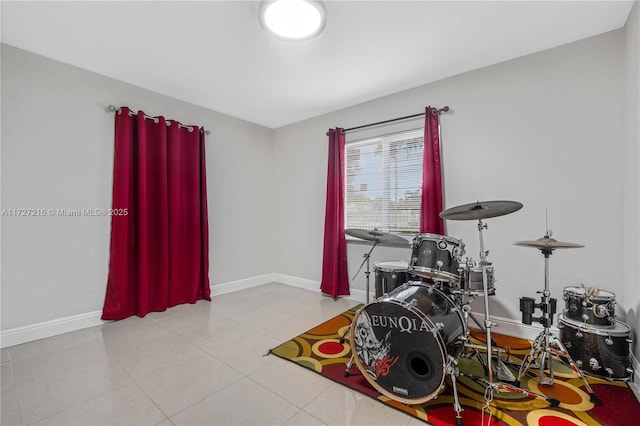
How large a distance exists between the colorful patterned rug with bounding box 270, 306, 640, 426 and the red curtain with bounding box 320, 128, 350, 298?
136cm

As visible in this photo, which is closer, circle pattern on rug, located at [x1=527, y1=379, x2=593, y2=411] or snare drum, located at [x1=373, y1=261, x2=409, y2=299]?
circle pattern on rug, located at [x1=527, y1=379, x2=593, y2=411]

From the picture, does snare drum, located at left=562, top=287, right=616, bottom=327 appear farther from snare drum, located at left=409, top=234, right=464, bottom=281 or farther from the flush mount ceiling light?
the flush mount ceiling light

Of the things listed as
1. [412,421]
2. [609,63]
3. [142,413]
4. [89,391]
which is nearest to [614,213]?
[609,63]

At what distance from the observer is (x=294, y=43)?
2217mm

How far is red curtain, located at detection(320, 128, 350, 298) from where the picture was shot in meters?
3.48

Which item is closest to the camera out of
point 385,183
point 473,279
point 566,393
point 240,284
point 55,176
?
point 566,393

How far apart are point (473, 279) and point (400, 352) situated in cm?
93

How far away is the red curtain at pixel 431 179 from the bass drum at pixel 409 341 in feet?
3.90

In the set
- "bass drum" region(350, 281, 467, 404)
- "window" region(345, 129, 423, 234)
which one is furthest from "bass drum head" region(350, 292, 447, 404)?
"window" region(345, 129, 423, 234)

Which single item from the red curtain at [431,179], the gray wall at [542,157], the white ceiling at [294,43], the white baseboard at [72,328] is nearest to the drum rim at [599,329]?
the gray wall at [542,157]

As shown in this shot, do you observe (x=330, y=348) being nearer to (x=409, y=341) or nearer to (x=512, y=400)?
(x=409, y=341)

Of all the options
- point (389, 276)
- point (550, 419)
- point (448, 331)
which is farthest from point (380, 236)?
point (550, 419)

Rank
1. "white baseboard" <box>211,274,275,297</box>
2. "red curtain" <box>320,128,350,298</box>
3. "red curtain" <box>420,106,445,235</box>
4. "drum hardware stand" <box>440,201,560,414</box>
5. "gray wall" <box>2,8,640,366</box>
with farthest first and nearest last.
Answer: "white baseboard" <box>211,274,275,297</box>, "red curtain" <box>320,128,350,298</box>, "red curtain" <box>420,106,445,235</box>, "gray wall" <box>2,8,640,366</box>, "drum hardware stand" <box>440,201,560,414</box>

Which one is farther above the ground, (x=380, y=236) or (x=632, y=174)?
(x=632, y=174)
